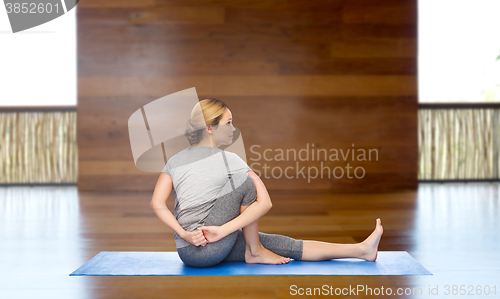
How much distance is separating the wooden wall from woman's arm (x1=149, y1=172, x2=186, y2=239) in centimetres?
238

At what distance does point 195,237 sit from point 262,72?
2652mm

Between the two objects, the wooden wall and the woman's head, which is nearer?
the woman's head

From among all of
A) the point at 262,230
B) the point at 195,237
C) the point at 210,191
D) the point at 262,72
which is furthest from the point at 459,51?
the point at 195,237

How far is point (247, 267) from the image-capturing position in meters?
1.48

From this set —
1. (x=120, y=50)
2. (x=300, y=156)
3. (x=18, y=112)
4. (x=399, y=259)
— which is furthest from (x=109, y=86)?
(x=399, y=259)

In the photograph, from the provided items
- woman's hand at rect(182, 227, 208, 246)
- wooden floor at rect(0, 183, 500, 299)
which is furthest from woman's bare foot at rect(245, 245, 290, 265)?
woman's hand at rect(182, 227, 208, 246)

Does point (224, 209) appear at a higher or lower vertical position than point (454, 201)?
higher

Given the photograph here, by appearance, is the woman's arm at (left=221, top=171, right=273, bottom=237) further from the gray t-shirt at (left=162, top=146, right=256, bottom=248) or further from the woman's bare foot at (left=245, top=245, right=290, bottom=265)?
the woman's bare foot at (left=245, top=245, right=290, bottom=265)

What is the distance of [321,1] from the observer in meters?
3.75

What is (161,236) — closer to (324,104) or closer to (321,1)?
(324,104)

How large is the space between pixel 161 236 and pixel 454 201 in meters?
2.29

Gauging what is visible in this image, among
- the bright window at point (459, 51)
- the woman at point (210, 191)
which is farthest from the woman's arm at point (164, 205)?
the bright window at point (459, 51)

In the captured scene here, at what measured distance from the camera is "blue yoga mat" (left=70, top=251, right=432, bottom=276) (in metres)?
1.44

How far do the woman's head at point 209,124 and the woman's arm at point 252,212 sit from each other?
177 mm
